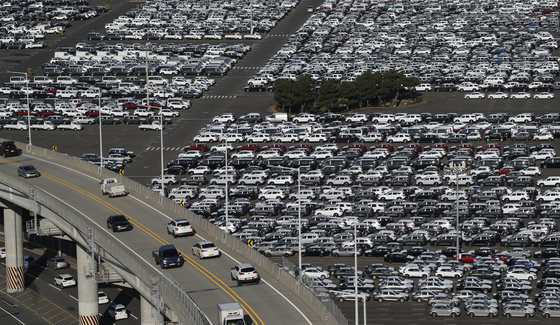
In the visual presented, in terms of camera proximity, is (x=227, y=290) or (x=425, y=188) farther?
(x=425, y=188)

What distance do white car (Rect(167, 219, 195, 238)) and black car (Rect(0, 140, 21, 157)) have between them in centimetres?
3682

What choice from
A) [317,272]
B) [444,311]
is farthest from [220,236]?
[444,311]

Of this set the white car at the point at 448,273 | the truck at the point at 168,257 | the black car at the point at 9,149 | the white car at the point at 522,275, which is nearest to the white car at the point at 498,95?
the white car at the point at 448,273

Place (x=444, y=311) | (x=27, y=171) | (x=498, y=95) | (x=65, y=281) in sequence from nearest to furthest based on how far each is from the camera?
1. (x=444, y=311)
2. (x=27, y=171)
3. (x=65, y=281)
4. (x=498, y=95)

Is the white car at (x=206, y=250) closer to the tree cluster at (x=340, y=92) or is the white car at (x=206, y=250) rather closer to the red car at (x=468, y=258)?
the red car at (x=468, y=258)

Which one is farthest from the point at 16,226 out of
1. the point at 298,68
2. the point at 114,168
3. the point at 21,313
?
the point at 298,68

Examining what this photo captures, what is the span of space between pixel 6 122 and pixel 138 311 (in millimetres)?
65888

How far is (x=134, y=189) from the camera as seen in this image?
116 metres

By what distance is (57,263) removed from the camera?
127750 mm

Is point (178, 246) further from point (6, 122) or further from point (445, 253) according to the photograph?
point (6, 122)

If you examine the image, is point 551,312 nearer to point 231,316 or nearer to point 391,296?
point 391,296

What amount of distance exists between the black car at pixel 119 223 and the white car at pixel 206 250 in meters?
9.25

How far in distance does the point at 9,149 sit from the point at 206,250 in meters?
45.5

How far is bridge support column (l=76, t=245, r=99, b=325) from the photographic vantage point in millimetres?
108000
